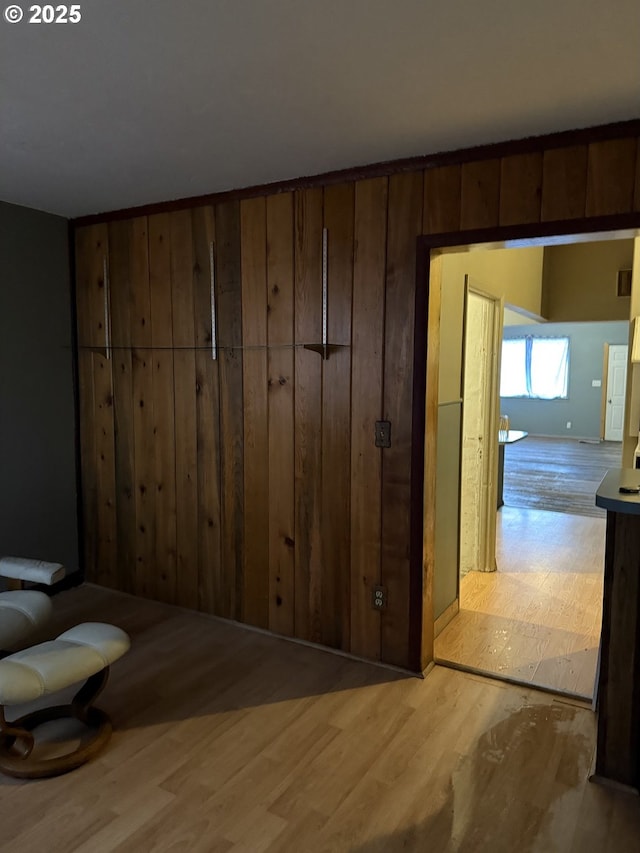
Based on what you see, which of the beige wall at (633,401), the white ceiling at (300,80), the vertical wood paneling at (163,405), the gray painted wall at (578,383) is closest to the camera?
the white ceiling at (300,80)

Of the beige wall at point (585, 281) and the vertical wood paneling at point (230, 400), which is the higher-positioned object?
the beige wall at point (585, 281)

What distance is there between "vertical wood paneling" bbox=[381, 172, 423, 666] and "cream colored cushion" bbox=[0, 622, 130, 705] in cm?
122

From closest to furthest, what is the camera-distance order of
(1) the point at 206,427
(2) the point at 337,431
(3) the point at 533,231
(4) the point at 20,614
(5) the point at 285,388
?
(3) the point at 533,231, (4) the point at 20,614, (2) the point at 337,431, (5) the point at 285,388, (1) the point at 206,427

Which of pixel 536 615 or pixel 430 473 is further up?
pixel 430 473

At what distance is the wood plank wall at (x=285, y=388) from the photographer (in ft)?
8.42

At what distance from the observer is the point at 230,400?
321 cm

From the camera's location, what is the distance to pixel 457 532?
3.46 m

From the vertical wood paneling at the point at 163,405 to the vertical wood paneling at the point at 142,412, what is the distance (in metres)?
0.03

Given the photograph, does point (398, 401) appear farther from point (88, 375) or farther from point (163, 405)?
point (88, 375)

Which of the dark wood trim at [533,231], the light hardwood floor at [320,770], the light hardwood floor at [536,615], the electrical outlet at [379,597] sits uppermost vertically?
the dark wood trim at [533,231]

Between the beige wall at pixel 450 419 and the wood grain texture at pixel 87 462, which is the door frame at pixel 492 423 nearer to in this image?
the beige wall at pixel 450 419

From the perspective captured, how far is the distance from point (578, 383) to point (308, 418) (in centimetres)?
1005

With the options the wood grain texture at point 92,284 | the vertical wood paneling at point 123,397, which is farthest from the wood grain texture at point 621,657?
the wood grain texture at point 92,284

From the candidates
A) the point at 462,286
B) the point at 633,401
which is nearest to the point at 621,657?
the point at 462,286
